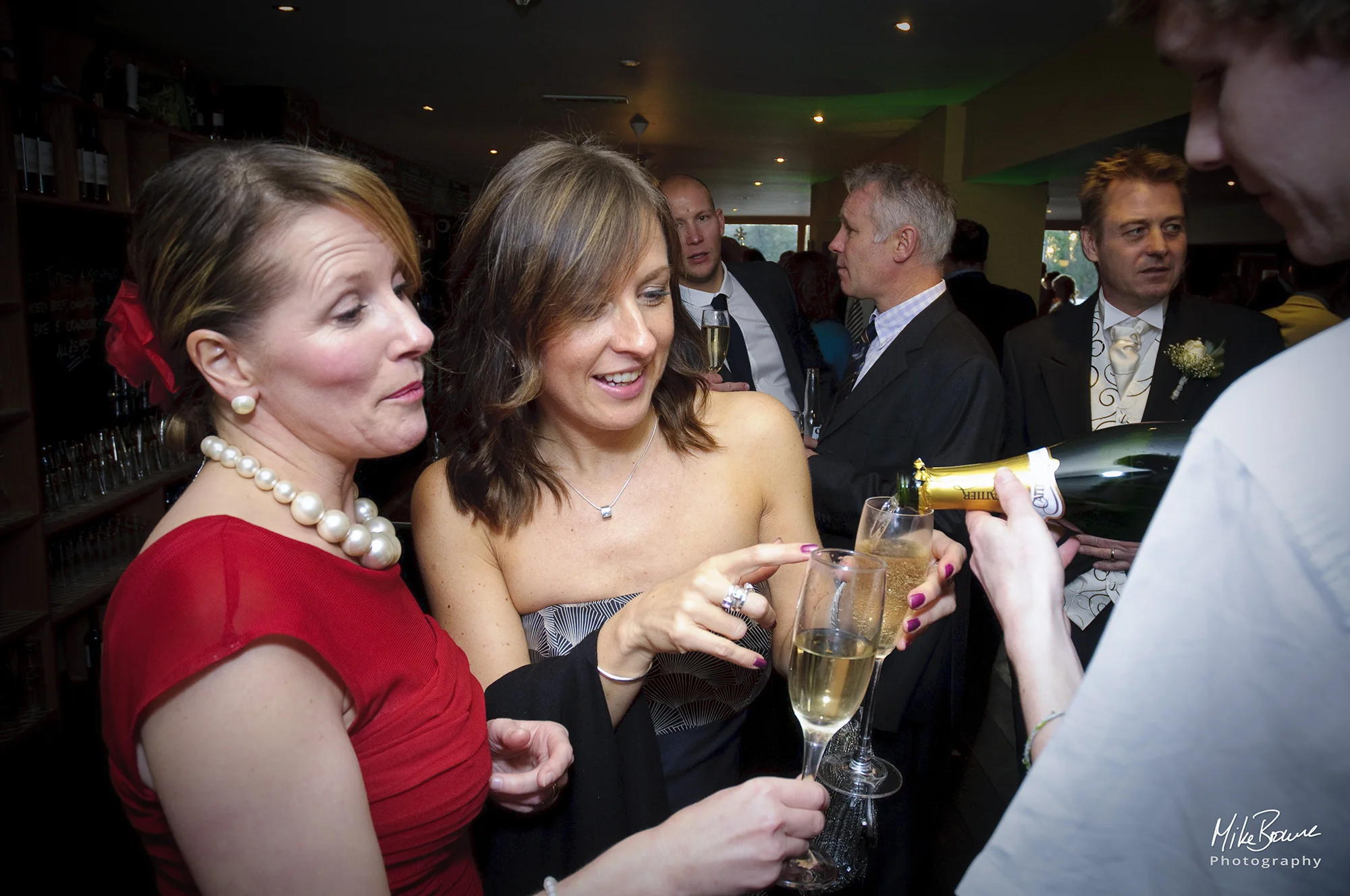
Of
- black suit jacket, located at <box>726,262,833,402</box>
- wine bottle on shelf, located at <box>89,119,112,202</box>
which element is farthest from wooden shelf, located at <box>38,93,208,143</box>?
black suit jacket, located at <box>726,262,833,402</box>

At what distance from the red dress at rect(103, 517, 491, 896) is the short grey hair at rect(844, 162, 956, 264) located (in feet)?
8.35

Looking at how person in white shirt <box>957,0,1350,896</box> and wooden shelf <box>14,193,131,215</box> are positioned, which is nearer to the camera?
person in white shirt <box>957,0,1350,896</box>

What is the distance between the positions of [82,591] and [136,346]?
3.47 metres

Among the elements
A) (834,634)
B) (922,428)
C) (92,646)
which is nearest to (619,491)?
(834,634)

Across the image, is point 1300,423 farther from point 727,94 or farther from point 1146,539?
point 727,94

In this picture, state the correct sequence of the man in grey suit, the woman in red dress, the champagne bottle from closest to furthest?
1. the woman in red dress
2. the champagne bottle
3. the man in grey suit

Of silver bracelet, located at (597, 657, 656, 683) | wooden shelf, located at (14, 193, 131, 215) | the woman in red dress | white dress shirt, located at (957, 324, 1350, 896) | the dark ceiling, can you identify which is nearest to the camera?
white dress shirt, located at (957, 324, 1350, 896)

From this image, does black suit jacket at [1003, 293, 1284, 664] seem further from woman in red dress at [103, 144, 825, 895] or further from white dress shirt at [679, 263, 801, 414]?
woman in red dress at [103, 144, 825, 895]

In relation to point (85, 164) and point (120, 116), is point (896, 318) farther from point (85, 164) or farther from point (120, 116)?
point (120, 116)

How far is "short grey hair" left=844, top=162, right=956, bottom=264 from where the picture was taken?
3201mm

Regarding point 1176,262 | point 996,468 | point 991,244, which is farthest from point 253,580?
point 991,244

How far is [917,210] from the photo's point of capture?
10.5 ft

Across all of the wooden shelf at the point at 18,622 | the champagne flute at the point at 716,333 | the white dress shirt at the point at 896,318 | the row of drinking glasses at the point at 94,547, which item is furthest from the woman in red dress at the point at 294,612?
the row of drinking glasses at the point at 94,547

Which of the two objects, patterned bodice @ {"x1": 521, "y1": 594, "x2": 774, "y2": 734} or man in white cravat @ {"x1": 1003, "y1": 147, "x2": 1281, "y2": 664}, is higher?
man in white cravat @ {"x1": 1003, "y1": 147, "x2": 1281, "y2": 664}
